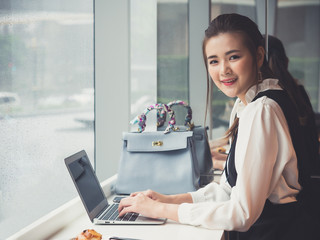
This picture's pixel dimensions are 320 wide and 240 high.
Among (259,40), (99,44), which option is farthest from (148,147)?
(99,44)

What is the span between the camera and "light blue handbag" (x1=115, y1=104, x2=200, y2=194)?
66.3 inches

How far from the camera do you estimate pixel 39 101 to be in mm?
1641

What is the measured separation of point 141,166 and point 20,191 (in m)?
0.52

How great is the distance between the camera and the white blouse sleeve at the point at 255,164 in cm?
112

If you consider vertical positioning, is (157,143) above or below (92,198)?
above

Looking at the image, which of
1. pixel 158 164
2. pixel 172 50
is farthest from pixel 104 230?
pixel 172 50

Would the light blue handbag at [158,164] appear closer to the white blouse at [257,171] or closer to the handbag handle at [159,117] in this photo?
the handbag handle at [159,117]

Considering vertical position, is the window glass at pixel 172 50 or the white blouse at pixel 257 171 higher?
the window glass at pixel 172 50

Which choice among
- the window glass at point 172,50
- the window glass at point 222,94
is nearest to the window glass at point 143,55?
the window glass at point 172,50

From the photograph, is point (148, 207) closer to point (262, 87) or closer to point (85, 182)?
point (85, 182)

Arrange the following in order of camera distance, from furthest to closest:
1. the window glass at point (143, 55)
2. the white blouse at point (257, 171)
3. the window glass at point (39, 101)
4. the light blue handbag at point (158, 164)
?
the window glass at point (143, 55) → the light blue handbag at point (158, 164) → the window glass at point (39, 101) → the white blouse at point (257, 171)

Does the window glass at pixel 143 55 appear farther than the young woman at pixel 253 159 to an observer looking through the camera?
Yes

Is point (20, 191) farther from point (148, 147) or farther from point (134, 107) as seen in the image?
point (134, 107)

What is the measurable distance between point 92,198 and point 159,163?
41 centimetres
